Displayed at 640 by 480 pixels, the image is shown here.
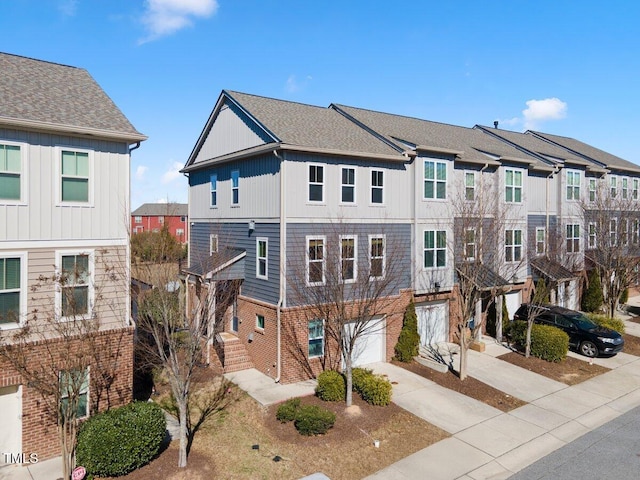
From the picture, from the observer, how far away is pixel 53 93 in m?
12.5

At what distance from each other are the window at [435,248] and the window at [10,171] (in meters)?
14.8

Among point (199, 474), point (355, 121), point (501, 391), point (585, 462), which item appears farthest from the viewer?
point (355, 121)

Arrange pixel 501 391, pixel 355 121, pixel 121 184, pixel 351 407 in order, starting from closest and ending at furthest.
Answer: pixel 121 184 < pixel 351 407 < pixel 501 391 < pixel 355 121

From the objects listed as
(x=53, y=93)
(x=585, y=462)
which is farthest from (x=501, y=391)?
(x=53, y=93)

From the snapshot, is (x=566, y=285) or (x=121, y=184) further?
(x=566, y=285)

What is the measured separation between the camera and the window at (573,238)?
27.4 meters

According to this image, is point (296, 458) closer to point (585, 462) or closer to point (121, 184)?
point (585, 462)

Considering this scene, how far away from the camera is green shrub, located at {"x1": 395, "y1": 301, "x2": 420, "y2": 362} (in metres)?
18.5

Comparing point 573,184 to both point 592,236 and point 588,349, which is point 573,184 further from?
point 588,349

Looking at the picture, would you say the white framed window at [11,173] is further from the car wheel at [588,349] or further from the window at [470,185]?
the car wheel at [588,349]

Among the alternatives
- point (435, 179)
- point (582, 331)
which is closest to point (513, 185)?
point (435, 179)

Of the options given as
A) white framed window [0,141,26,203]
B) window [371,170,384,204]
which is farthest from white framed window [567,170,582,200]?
white framed window [0,141,26,203]

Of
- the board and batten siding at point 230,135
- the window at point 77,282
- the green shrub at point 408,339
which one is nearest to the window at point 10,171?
the window at point 77,282

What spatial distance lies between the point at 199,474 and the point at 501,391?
1075 centimetres
